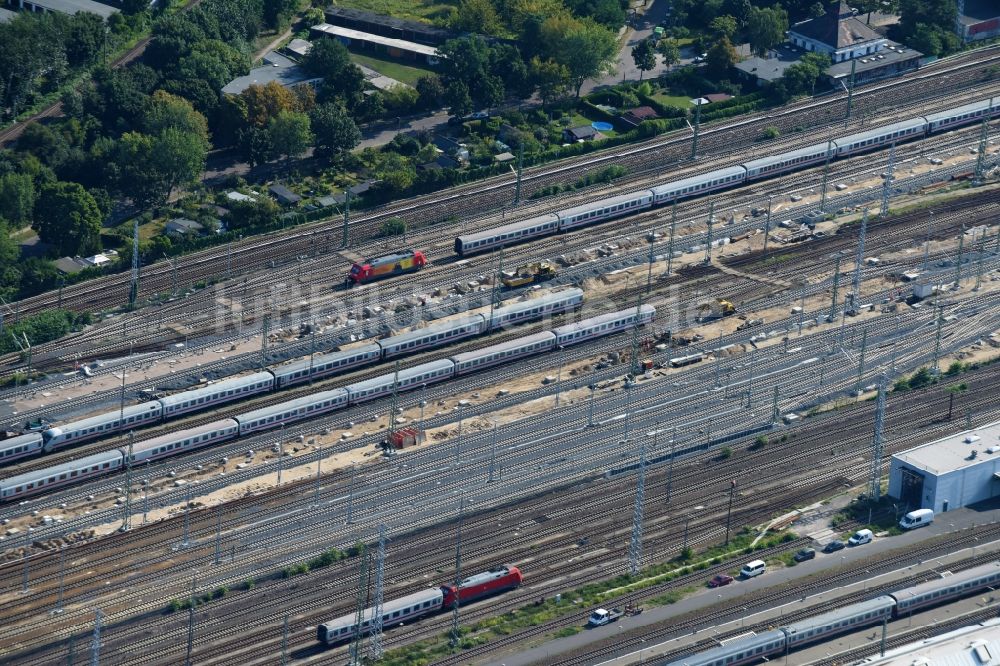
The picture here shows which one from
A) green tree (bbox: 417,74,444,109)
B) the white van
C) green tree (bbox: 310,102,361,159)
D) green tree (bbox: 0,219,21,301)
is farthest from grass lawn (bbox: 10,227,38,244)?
the white van

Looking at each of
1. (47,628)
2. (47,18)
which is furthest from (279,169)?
(47,628)

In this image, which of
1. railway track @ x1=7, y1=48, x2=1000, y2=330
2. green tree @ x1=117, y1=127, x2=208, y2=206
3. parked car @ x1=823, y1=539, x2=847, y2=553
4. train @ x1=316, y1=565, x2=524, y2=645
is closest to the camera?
train @ x1=316, y1=565, x2=524, y2=645

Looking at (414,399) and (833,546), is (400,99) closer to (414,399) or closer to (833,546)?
(414,399)

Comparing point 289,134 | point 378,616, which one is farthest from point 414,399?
point 289,134

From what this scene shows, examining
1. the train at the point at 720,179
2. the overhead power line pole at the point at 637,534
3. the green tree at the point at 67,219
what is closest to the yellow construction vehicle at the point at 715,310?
the train at the point at 720,179

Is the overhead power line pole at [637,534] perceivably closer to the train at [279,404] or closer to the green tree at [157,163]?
the train at [279,404]

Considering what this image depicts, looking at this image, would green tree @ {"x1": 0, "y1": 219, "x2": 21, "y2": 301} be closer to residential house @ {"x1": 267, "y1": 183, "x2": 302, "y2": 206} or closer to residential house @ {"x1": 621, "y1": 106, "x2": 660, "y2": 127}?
residential house @ {"x1": 267, "y1": 183, "x2": 302, "y2": 206}
